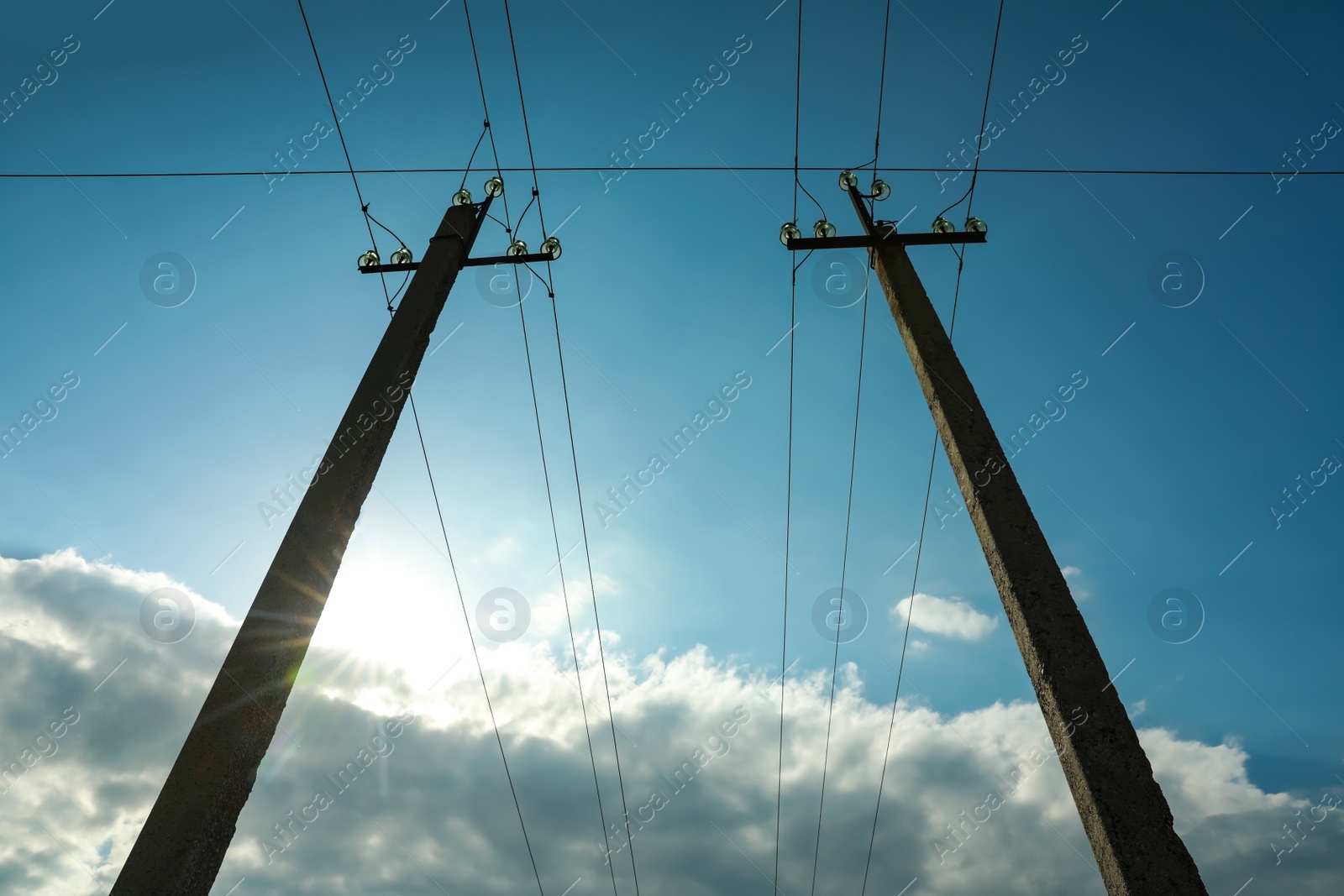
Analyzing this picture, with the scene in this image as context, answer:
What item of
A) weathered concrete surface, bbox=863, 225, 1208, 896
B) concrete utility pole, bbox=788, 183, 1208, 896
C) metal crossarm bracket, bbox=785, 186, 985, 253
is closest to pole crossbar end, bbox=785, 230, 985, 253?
metal crossarm bracket, bbox=785, 186, 985, 253

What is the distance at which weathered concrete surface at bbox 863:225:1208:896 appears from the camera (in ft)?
11.8

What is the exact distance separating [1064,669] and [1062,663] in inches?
1.5

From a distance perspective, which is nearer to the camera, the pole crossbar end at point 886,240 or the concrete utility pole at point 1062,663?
the concrete utility pole at point 1062,663

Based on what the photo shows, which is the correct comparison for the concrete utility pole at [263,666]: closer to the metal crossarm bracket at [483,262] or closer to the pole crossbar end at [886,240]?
the metal crossarm bracket at [483,262]

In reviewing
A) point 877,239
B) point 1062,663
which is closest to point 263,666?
point 1062,663

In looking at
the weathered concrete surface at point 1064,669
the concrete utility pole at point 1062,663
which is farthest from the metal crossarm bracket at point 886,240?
the weathered concrete surface at point 1064,669

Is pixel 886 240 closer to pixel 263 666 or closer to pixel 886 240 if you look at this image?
pixel 886 240

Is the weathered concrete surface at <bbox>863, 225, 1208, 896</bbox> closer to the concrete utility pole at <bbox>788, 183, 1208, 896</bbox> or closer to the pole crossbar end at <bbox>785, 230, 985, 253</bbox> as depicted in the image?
the concrete utility pole at <bbox>788, 183, 1208, 896</bbox>

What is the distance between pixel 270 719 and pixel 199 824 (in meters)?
0.61

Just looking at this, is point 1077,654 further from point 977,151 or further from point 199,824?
point 977,151

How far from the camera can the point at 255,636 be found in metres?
4.05

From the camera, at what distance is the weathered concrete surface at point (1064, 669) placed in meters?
3.60

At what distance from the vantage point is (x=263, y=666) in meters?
4.02

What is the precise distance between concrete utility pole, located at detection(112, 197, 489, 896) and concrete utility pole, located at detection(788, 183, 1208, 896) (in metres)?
4.66
